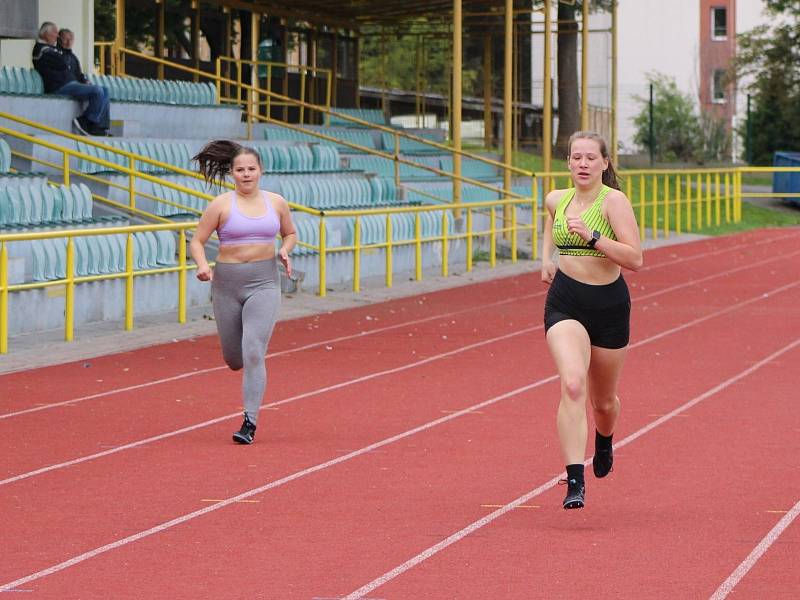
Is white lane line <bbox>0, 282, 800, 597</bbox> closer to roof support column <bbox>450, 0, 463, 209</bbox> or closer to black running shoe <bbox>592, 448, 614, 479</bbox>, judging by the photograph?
black running shoe <bbox>592, 448, 614, 479</bbox>

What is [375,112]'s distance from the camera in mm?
40750

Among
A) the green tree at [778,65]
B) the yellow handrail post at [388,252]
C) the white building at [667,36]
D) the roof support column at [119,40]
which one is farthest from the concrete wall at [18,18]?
the white building at [667,36]

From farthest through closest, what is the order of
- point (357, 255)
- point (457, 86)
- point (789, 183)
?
point (789, 183) < point (457, 86) < point (357, 255)

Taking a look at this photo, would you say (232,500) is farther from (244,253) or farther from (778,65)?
(778,65)

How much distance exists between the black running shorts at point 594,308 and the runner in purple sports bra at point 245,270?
102 inches

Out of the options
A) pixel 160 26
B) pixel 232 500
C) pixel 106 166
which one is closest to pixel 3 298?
pixel 106 166

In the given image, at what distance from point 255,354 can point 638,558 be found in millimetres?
3739

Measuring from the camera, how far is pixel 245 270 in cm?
1035

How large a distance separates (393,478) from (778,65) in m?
49.8

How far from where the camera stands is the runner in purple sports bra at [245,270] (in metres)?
10.3

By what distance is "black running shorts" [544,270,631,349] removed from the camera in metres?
8.09

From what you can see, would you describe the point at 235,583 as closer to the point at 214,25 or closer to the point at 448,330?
the point at 448,330

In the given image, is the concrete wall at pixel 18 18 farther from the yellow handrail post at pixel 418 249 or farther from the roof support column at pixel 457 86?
the roof support column at pixel 457 86

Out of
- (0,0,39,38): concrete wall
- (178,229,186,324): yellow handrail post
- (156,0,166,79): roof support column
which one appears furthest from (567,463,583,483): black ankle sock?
(156,0,166,79): roof support column
